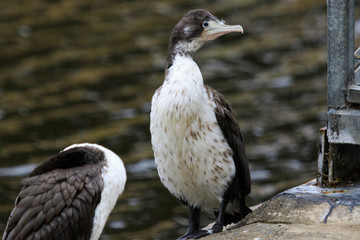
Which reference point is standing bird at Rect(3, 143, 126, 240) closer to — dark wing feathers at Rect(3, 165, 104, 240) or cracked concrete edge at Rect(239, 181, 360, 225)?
dark wing feathers at Rect(3, 165, 104, 240)

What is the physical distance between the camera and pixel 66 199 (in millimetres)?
5875

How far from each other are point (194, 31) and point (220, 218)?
1.30 metres

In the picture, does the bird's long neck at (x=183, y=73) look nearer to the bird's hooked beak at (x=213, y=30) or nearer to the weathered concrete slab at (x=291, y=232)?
the bird's hooked beak at (x=213, y=30)

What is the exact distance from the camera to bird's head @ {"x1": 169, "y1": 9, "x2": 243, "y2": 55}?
601 cm

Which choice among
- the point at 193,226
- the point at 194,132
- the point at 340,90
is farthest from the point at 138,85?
the point at 340,90

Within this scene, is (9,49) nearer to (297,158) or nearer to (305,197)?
(297,158)

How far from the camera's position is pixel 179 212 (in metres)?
9.27

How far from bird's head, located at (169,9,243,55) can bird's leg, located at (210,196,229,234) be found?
1061 mm

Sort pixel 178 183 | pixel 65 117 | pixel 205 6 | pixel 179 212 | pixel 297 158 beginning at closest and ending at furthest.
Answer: pixel 178 183 < pixel 179 212 < pixel 297 158 < pixel 65 117 < pixel 205 6

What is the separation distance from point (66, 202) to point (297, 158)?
15.7ft

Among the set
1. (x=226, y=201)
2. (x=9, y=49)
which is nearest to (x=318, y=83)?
(x=9, y=49)

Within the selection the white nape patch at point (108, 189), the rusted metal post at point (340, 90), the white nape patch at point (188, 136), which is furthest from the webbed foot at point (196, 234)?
the rusted metal post at point (340, 90)

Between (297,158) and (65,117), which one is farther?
(65,117)

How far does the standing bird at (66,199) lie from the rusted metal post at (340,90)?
59.3 inches
